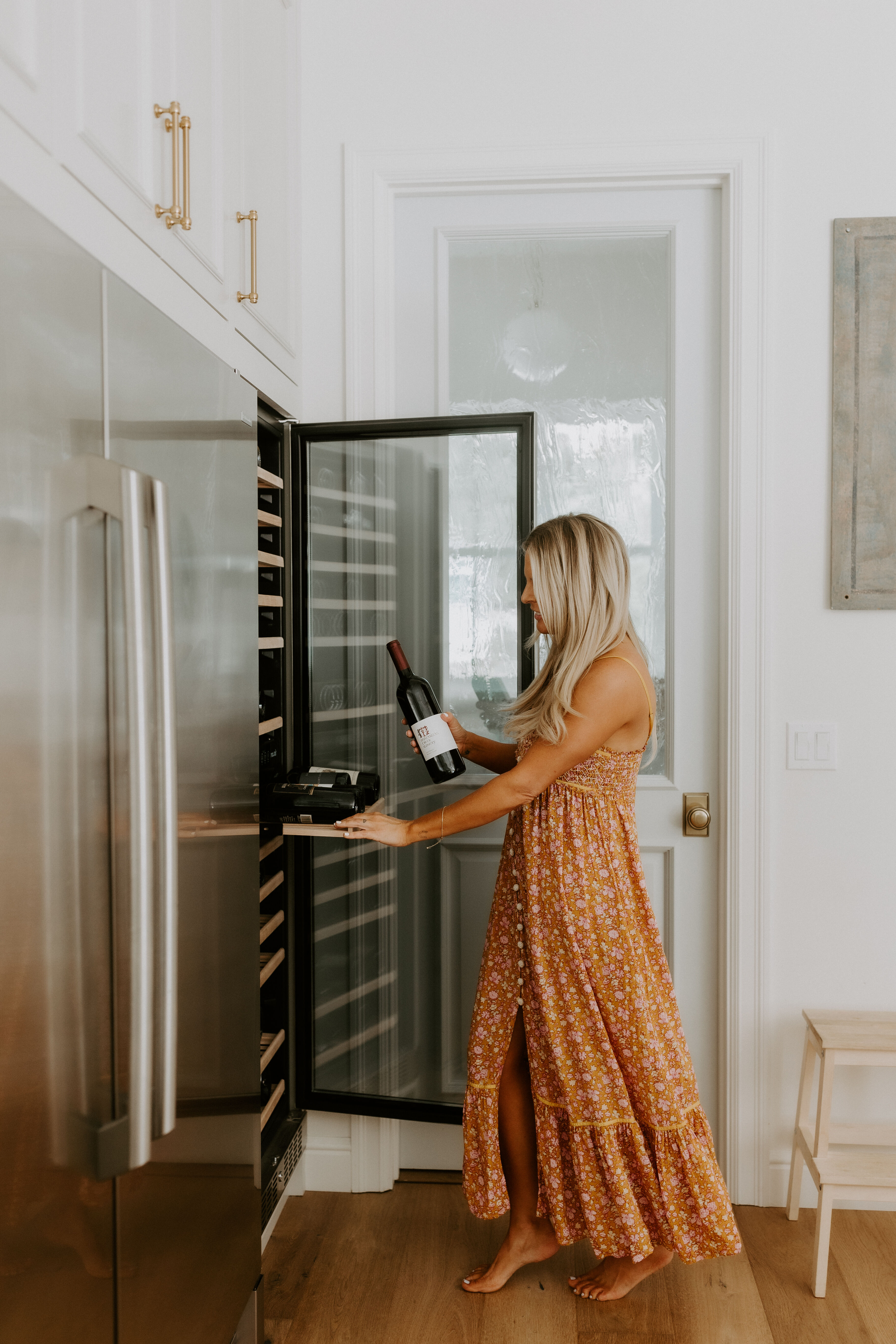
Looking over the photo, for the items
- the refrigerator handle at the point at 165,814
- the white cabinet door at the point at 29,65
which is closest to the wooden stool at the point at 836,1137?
the refrigerator handle at the point at 165,814

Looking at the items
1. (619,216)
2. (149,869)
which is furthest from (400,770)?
(619,216)

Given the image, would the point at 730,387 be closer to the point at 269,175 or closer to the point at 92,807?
the point at 269,175

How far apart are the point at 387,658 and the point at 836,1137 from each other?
1.57m

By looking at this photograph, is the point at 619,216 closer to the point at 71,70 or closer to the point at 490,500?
the point at 490,500

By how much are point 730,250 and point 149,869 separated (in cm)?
202

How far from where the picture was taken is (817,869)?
2285 millimetres

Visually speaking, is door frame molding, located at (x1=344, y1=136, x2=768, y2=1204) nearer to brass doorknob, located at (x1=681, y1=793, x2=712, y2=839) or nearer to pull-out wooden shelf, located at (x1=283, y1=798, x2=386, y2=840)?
brass doorknob, located at (x1=681, y1=793, x2=712, y2=839)

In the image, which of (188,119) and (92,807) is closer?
(92,807)

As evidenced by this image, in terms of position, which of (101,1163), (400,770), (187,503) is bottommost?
(101,1163)

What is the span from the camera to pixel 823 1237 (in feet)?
6.39

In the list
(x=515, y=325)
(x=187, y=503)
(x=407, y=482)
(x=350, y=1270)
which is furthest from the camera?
(x=515, y=325)

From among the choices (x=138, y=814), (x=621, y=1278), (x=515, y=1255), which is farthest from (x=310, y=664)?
(x=621, y=1278)

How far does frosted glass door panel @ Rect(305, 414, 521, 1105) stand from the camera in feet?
7.29

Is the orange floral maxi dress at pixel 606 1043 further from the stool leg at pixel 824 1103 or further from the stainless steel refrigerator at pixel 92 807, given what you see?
the stainless steel refrigerator at pixel 92 807
